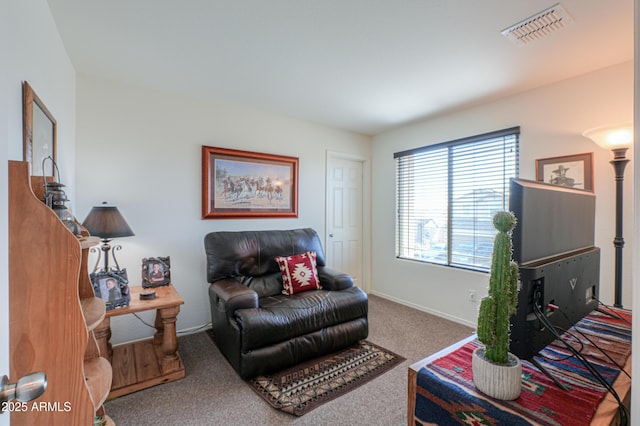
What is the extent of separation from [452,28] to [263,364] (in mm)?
2624

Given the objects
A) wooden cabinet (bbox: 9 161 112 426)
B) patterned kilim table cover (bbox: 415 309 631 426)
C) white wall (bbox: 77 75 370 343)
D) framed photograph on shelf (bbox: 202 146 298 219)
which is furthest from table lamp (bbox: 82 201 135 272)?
patterned kilim table cover (bbox: 415 309 631 426)

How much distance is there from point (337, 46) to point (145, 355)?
289cm

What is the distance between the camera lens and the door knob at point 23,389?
55 cm

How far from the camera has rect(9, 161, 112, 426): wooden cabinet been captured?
2.74ft

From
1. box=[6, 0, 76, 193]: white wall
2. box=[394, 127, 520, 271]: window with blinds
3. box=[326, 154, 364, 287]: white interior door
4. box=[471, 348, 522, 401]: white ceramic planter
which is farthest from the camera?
box=[326, 154, 364, 287]: white interior door

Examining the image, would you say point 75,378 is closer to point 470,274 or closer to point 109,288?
point 109,288

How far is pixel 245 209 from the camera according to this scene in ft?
10.4

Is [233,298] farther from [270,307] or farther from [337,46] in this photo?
[337,46]

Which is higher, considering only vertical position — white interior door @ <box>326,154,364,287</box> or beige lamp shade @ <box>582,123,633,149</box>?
beige lamp shade @ <box>582,123,633,149</box>

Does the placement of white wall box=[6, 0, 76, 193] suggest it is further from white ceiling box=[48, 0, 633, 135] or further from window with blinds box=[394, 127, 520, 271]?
window with blinds box=[394, 127, 520, 271]

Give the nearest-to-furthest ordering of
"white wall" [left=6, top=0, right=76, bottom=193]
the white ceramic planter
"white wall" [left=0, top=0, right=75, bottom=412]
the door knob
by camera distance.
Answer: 1. the door knob
2. "white wall" [left=0, top=0, right=75, bottom=412]
3. the white ceramic planter
4. "white wall" [left=6, top=0, right=76, bottom=193]

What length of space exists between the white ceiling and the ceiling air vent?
4 centimetres

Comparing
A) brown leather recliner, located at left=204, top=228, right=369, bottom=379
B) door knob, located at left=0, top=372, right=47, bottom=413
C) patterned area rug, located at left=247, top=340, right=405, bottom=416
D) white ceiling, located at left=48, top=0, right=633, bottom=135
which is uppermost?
white ceiling, located at left=48, top=0, right=633, bottom=135

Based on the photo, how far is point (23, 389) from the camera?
21.8 inches
